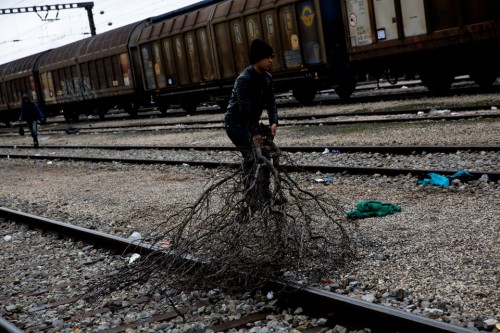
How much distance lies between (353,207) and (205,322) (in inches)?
131

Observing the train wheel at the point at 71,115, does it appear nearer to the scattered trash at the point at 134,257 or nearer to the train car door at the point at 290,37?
the train car door at the point at 290,37

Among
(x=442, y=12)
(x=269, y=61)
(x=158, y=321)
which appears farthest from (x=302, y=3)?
(x=158, y=321)

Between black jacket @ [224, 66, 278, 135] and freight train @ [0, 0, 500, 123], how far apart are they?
35.4ft

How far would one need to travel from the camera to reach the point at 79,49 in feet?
111

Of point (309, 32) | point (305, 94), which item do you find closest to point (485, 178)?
point (309, 32)

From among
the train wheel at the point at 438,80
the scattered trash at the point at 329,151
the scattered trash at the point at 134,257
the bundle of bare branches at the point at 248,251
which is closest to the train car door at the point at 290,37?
the train wheel at the point at 438,80

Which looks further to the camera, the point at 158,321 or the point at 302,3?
the point at 302,3

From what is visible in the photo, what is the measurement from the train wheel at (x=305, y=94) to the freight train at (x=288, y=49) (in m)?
0.04

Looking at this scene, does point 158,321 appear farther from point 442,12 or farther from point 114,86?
point 114,86

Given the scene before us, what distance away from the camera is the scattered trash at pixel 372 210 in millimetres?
6594

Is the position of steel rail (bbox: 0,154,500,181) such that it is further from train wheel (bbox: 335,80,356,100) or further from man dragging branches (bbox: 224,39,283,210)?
train wheel (bbox: 335,80,356,100)

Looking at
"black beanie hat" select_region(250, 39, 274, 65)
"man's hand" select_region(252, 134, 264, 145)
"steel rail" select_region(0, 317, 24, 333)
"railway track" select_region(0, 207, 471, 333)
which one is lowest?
"railway track" select_region(0, 207, 471, 333)

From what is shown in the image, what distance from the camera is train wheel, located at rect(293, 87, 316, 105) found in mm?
21688

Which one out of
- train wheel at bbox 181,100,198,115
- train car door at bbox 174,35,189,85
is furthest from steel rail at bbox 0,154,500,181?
train wheel at bbox 181,100,198,115
